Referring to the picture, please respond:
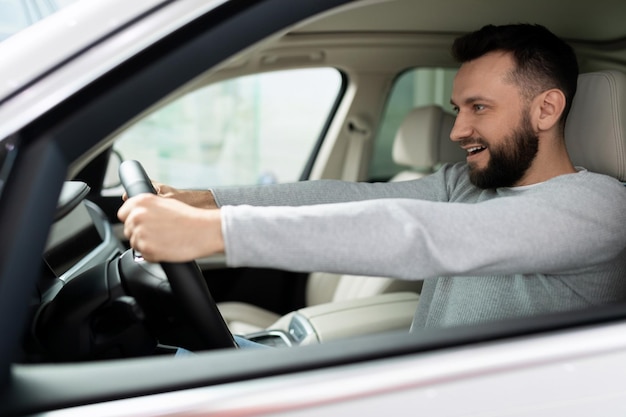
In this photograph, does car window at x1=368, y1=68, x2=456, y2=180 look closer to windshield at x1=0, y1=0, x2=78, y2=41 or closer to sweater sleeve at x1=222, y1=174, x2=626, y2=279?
sweater sleeve at x1=222, y1=174, x2=626, y2=279

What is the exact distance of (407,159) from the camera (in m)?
2.73

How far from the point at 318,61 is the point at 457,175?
1.16 metres

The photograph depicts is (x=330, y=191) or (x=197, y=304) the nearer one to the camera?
(x=197, y=304)

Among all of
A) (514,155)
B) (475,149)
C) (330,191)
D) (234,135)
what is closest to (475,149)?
(475,149)

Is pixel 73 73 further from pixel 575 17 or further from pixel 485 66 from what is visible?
pixel 575 17

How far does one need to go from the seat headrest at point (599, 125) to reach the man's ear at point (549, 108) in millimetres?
127

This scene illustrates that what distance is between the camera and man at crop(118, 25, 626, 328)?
0.98 meters

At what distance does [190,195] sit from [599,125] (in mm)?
1011

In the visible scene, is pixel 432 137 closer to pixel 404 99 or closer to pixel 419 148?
pixel 419 148

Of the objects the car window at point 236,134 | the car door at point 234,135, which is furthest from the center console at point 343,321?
the car window at point 236,134

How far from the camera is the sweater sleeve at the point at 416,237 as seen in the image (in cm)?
98

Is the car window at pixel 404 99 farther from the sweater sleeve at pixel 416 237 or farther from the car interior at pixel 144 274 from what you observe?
the sweater sleeve at pixel 416 237

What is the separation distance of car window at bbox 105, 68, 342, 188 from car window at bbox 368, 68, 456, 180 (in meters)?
5.86

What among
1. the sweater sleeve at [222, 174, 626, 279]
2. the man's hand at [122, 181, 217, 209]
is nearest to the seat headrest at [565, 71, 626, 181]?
the sweater sleeve at [222, 174, 626, 279]
